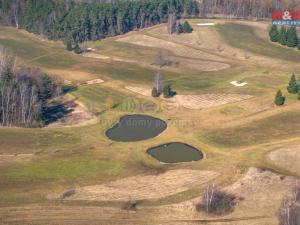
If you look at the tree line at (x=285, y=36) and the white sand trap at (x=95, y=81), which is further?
the tree line at (x=285, y=36)

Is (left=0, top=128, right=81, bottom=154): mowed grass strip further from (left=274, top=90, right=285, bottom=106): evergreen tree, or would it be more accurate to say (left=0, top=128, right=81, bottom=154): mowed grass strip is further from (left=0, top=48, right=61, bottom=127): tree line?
(left=274, top=90, right=285, bottom=106): evergreen tree

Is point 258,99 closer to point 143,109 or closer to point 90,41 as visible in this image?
point 143,109

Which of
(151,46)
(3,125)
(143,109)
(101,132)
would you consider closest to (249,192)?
(101,132)

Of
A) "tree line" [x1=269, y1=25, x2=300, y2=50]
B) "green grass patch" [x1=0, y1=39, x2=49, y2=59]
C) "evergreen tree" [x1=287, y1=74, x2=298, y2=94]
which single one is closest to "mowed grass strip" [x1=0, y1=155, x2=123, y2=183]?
"evergreen tree" [x1=287, y1=74, x2=298, y2=94]

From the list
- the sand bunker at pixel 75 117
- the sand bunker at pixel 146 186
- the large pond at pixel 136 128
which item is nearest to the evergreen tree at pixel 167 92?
the large pond at pixel 136 128

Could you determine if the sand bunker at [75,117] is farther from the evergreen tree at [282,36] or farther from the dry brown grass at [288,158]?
the evergreen tree at [282,36]

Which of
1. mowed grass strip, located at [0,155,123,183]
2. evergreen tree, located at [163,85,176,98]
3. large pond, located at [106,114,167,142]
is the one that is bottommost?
mowed grass strip, located at [0,155,123,183]
